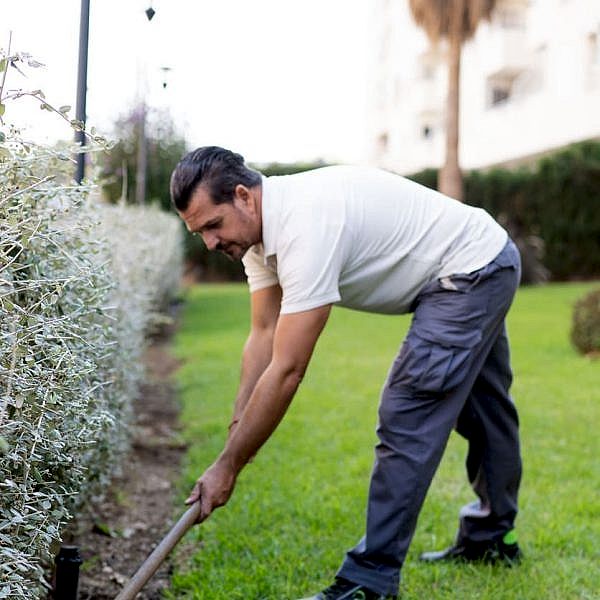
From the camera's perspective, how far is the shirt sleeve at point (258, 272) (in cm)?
314

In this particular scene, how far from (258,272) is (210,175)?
56cm

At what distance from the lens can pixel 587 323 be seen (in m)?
8.93

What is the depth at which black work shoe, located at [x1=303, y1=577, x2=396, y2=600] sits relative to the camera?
3049mm

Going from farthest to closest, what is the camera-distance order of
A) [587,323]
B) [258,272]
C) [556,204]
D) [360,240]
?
[556,204], [587,323], [258,272], [360,240]

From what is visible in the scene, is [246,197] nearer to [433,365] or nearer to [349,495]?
[433,365]

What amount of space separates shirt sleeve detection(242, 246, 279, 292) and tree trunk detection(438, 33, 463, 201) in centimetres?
1511

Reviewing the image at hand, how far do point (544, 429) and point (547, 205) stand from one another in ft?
47.8

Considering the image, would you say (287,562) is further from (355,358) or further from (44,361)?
(355,358)

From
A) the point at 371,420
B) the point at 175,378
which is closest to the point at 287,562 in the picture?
the point at 371,420

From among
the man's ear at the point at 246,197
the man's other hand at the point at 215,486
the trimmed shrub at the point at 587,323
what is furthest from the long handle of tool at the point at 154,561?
the trimmed shrub at the point at 587,323

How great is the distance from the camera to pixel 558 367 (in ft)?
27.7

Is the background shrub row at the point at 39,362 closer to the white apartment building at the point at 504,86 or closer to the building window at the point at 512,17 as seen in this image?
the white apartment building at the point at 504,86

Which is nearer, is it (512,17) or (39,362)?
(39,362)

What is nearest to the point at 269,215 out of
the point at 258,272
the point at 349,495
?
the point at 258,272
